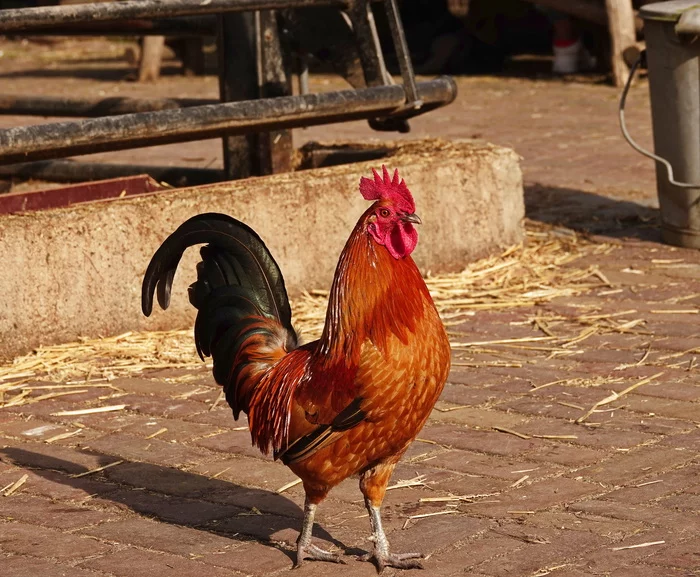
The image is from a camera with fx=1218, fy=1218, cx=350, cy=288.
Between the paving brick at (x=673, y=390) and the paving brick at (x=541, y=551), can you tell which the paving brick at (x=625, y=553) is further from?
the paving brick at (x=673, y=390)

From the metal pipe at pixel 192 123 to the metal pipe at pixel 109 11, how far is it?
A: 50cm

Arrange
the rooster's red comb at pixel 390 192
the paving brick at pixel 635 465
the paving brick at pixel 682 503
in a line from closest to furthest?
the rooster's red comb at pixel 390 192 < the paving brick at pixel 682 503 < the paving brick at pixel 635 465

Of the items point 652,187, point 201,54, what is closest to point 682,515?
point 652,187

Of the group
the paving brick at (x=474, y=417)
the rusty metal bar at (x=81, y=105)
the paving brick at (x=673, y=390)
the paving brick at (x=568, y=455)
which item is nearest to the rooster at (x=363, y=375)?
the paving brick at (x=568, y=455)

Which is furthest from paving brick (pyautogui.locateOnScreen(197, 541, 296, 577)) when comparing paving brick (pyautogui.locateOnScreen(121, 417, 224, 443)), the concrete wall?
the concrete wall

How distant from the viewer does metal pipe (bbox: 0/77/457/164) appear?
5988mm

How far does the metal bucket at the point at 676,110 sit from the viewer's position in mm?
7332

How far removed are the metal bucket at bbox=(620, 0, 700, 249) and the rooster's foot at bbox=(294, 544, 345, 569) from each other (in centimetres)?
430

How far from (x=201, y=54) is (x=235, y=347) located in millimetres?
12765

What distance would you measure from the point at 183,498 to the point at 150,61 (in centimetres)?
1195

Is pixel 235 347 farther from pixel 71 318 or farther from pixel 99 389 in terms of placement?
pixel 71 318

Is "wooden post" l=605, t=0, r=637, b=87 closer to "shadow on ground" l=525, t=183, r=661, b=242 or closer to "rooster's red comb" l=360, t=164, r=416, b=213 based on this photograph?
"shadow on ground" l=525, t=183, r=661, b=242

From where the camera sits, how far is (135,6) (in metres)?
6.20

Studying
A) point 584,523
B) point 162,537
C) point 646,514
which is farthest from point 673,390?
point 162,537
